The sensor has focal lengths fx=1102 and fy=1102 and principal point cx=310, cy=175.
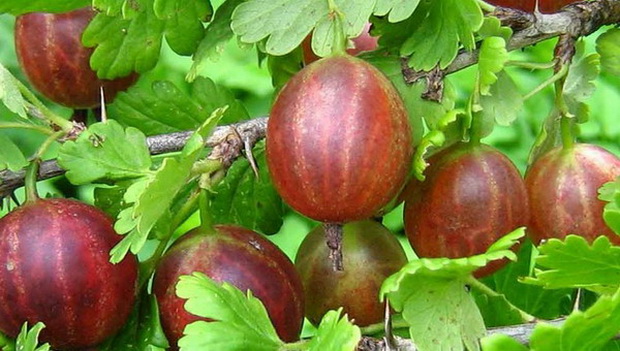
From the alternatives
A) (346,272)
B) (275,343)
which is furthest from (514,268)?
(275,343)

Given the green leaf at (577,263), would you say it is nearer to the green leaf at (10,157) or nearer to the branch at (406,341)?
the branch at (406,341)

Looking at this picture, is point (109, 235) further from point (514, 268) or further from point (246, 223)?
point (514, 268)

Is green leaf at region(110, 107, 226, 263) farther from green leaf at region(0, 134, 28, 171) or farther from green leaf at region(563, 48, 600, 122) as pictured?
green leaf at region(563, 48, 600, 122)

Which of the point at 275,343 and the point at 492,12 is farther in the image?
the point at 492,12

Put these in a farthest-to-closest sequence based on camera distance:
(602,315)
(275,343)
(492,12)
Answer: (492,12) → (275,343) → (602,315)

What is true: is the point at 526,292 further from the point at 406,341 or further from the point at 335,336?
the point at 335,336

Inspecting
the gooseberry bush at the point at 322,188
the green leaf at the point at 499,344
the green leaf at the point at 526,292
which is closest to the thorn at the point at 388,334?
the gooseberry bush at the point at 322,188

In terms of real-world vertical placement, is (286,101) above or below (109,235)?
above
